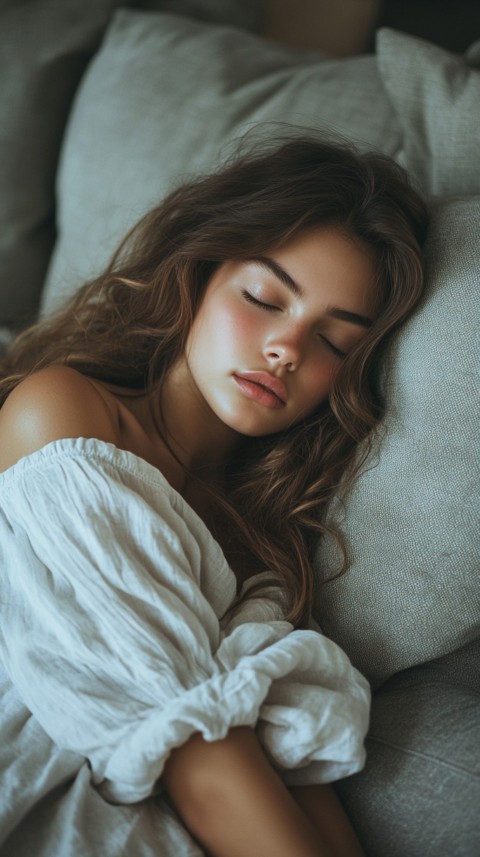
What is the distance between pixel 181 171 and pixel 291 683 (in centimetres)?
88

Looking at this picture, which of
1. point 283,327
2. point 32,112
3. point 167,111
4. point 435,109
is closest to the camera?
point 283,327

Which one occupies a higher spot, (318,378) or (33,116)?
(33,116)

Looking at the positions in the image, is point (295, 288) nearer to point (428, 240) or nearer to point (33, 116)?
point (428, 240)

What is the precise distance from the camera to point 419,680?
2.88ft

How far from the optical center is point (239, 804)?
0.71 meters

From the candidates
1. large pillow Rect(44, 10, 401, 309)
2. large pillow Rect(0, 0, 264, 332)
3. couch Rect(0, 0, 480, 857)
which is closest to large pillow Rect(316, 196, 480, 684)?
couch Rect(0, 0, 480, 857)

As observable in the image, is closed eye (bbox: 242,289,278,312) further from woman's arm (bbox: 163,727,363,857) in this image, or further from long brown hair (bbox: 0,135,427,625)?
woman's arm (bbox: 163,727,363,857)

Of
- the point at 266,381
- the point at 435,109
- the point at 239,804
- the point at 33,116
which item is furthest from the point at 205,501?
the point at 33,116

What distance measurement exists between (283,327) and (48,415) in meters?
0.32

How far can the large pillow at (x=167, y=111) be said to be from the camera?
1.25m

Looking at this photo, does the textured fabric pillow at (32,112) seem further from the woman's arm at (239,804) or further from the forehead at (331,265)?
the woman's arm at (239,804)

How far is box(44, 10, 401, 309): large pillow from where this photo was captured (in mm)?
1247

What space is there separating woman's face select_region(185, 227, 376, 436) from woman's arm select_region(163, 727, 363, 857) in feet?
1.41

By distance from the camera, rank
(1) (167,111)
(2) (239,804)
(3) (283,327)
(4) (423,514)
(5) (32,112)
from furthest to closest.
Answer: (5) (32,112), (1) (167,111), (3) (283,327), (4) (423,514), (2) (239,804)
